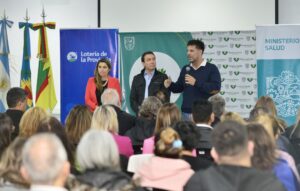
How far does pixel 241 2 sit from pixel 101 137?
755cm

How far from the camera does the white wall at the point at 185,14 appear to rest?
33.4 ft

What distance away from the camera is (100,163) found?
3150mm

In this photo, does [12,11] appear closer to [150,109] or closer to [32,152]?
[150,109]

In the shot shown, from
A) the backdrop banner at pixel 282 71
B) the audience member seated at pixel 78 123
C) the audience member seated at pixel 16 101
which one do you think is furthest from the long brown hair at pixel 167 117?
the backdrop banner at pixel 282 71

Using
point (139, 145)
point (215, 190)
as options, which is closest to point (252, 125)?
point (215, 190)

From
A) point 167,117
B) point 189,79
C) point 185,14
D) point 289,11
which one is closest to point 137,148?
point 167,117

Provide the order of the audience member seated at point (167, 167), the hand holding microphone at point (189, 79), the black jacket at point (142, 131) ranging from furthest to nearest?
the hand holding microphone at point (189, 79) < the black jacket at point (142, 131) < the audience member seated at point (167, 167)

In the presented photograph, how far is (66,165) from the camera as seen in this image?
273cm

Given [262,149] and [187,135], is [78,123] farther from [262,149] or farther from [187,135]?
[262,149]

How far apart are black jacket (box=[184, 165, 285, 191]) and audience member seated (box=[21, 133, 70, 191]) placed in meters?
0.75

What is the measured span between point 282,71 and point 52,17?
14.1 feet

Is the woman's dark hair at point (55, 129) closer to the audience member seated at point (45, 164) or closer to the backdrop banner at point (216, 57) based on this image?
the audience member seated at point (45, 164)

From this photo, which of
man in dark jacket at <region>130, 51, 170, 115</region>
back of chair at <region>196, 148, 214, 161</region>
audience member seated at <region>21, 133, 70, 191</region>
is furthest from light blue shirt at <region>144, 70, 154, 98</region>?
audience member seated at <region>21, 133, 70, 191</region>

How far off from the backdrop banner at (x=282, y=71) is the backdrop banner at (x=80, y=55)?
92.4 inches
